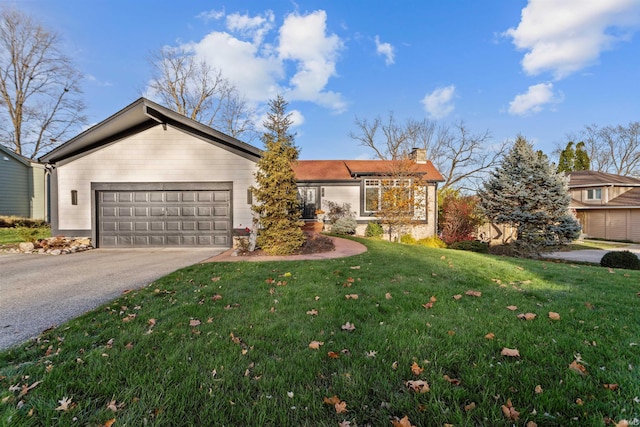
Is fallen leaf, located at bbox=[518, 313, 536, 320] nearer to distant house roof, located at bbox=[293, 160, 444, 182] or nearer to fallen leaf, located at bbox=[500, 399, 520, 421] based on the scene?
fallen leaf, located at bbox=[500, 399, 520, 421]

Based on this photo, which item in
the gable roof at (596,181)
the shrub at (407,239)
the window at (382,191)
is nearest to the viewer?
the window at (382,191)

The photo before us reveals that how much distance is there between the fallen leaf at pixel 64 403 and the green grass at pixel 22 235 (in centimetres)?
1110

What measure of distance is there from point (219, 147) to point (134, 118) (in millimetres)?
2756

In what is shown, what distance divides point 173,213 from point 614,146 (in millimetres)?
49300

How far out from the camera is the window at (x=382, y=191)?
14.2 meters

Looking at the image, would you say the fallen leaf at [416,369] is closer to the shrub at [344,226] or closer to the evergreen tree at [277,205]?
the evergreen tree at [277,205]

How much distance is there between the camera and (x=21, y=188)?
18.5 metres

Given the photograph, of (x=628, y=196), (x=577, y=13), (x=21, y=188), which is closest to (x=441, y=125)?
(x=628, y=196)

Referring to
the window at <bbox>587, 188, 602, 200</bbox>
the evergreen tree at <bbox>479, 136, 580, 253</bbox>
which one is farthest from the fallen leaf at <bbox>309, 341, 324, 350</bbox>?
the window at <bbox>587, 188, 602, 200</bbox>

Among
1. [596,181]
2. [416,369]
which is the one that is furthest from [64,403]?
[596,181]

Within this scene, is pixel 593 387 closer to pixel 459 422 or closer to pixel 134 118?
pixel 459 422

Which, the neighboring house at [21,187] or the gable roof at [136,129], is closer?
the gable roof at [136,129]

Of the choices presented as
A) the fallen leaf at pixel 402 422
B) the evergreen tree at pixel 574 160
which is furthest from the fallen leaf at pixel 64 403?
the evergreen tree at pixel 574 160

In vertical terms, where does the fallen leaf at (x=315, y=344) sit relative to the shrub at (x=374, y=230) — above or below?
below
